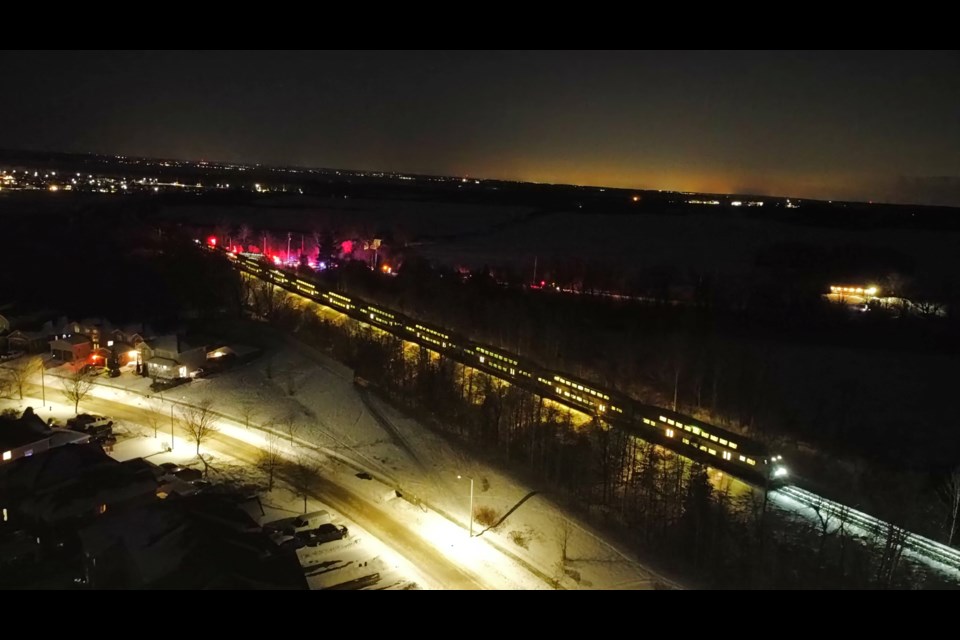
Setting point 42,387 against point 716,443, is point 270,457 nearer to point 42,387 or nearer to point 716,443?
point 42,387

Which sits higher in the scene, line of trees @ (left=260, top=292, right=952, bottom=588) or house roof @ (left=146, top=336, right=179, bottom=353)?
house roof @ (left=146, top=336, right=179, bottom=353)

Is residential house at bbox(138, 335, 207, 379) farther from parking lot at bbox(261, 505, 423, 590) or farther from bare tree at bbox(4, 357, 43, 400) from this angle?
parking lot at bbox(261, 505, 423, 590)

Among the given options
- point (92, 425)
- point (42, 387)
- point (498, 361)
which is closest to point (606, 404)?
point (498, 361)

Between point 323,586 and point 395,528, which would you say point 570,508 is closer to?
point 395,528

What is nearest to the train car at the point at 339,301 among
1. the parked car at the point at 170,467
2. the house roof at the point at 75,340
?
the house roof at the point at 75,340

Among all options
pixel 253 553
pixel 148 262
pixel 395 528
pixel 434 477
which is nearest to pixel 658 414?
pixel 434 477

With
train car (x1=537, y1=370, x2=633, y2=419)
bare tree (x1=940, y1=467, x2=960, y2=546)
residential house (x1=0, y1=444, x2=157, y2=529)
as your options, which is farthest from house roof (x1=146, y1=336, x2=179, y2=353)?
bare tree (x1=940, y1=467, x2=960, y2=546)
